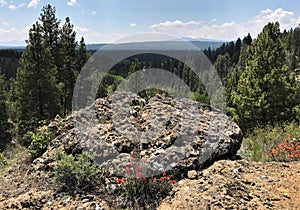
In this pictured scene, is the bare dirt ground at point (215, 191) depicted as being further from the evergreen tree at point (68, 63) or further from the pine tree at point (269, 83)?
A: the evergreen tree at point (68, 63)

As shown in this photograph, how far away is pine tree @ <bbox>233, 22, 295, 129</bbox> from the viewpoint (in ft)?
48.3

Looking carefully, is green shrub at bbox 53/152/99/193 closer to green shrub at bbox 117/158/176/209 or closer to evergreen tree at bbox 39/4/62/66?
green shrub at bbox 117/158/176/209

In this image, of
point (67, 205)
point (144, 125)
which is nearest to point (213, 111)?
point (144, 125)

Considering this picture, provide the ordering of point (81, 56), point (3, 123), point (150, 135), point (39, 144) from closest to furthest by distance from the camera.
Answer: point (150, 135) → point (39, 144) → point (3, 123) → point (81, 56)

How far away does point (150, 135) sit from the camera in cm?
529

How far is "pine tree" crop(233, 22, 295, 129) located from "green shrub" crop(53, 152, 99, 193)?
40.8 feet

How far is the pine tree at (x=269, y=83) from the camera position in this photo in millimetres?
14711

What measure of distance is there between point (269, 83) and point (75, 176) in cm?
1324

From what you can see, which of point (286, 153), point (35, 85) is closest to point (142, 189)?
point (286, 153)

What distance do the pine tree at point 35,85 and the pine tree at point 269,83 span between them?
12.0 meters

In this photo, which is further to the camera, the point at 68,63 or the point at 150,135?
the point at 68,63

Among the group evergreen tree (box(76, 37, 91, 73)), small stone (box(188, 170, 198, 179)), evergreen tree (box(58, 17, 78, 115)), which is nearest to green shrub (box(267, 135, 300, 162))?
small stone (box(188, 170, 198, 179))

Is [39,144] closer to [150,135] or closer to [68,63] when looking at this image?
[150,135]

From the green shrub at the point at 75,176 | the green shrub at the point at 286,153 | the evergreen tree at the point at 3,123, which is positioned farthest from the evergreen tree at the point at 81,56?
the green shrub at the point at 286,153
